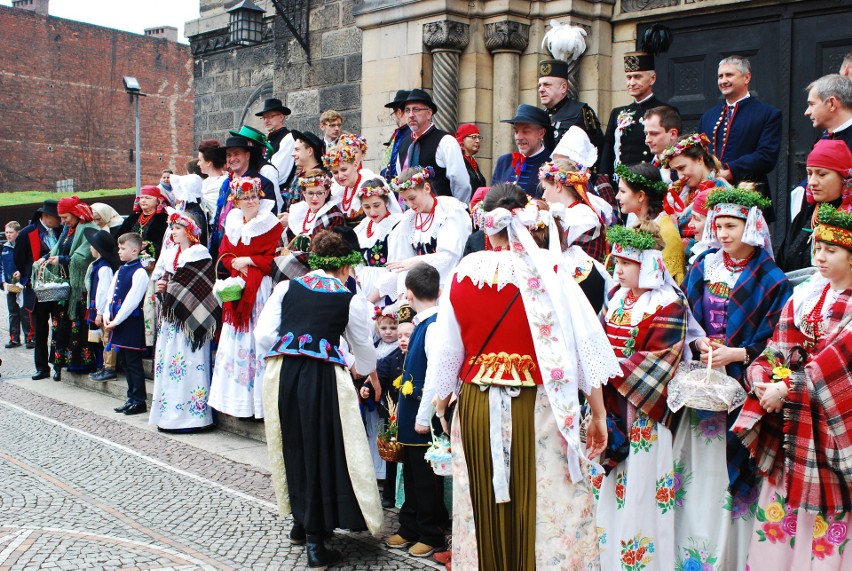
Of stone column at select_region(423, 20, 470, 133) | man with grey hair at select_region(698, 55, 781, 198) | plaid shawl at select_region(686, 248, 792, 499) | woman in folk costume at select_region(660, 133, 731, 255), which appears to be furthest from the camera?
stone column at select_region(423, 20, 470, 133)

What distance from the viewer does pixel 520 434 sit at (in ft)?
13.2

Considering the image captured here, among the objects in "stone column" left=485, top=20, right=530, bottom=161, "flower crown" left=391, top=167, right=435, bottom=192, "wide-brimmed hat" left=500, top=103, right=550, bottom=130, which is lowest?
"flower crown" left=391, top=167, right=435, bottom=192

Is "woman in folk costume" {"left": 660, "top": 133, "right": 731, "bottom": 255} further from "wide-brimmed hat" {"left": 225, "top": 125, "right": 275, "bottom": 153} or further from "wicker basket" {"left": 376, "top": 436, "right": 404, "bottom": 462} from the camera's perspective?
"wide-brimmed hat" {"left": 225, "top": 125, "right": 275, "bottom": 153}

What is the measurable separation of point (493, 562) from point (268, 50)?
44.2 feet

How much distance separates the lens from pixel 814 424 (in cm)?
416

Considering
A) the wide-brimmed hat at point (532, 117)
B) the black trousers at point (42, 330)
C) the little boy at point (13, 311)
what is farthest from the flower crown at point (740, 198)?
the little boy at point (13, 311)

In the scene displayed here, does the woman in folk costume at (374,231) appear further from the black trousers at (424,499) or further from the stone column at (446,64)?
the stone column at (446,64)

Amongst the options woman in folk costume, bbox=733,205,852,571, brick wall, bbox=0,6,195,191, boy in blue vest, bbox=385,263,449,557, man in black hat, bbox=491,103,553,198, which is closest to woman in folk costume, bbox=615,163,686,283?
woman in folk costume, bbox=733,205,852,571

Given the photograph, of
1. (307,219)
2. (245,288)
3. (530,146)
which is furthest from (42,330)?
(530,146)

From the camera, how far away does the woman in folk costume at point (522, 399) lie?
3.96m

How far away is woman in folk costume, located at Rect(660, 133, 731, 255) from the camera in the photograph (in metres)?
5.68

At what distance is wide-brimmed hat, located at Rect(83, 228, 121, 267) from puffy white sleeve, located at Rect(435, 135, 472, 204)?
4283 mm

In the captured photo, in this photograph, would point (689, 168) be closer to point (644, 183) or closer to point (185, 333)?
point (644, 183)

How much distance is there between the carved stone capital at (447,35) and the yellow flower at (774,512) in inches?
243
